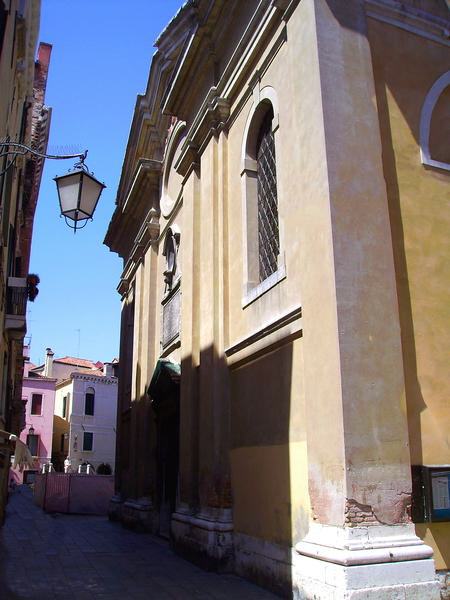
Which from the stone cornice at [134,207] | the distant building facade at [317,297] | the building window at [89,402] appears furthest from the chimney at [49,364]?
the distant building facade at [317,297]

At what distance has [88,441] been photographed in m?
46.6

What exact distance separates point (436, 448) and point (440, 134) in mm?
3854

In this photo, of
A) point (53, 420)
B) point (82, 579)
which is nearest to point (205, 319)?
point (82, 579)

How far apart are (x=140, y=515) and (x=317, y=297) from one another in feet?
A: 30.1

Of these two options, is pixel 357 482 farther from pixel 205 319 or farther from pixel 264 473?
pixel 205 319

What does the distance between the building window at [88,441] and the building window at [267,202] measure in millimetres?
40662

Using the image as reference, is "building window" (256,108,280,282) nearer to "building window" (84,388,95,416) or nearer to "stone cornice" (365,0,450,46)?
"stone cornice" (365,0,450,46)

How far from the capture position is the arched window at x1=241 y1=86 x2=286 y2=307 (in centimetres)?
858

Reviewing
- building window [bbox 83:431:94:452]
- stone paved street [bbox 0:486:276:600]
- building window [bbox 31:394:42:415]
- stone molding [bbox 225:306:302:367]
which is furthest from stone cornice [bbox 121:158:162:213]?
building window [bbox 31:394:42:415]

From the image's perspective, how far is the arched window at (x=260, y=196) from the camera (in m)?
8.58

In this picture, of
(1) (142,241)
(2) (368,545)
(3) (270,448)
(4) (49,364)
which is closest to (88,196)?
(3) (270,448)

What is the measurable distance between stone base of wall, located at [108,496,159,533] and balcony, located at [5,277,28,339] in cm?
484

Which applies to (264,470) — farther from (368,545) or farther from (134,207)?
(134,207)

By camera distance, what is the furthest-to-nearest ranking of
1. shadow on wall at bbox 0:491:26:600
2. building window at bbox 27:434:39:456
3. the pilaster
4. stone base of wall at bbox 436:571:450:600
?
1. building window at bbox 27:434:39:456
2. shadow on wall at bbox 0:491:26:600
3. stone base of wall at bbox 436:571:450:600
4. the pilaster
